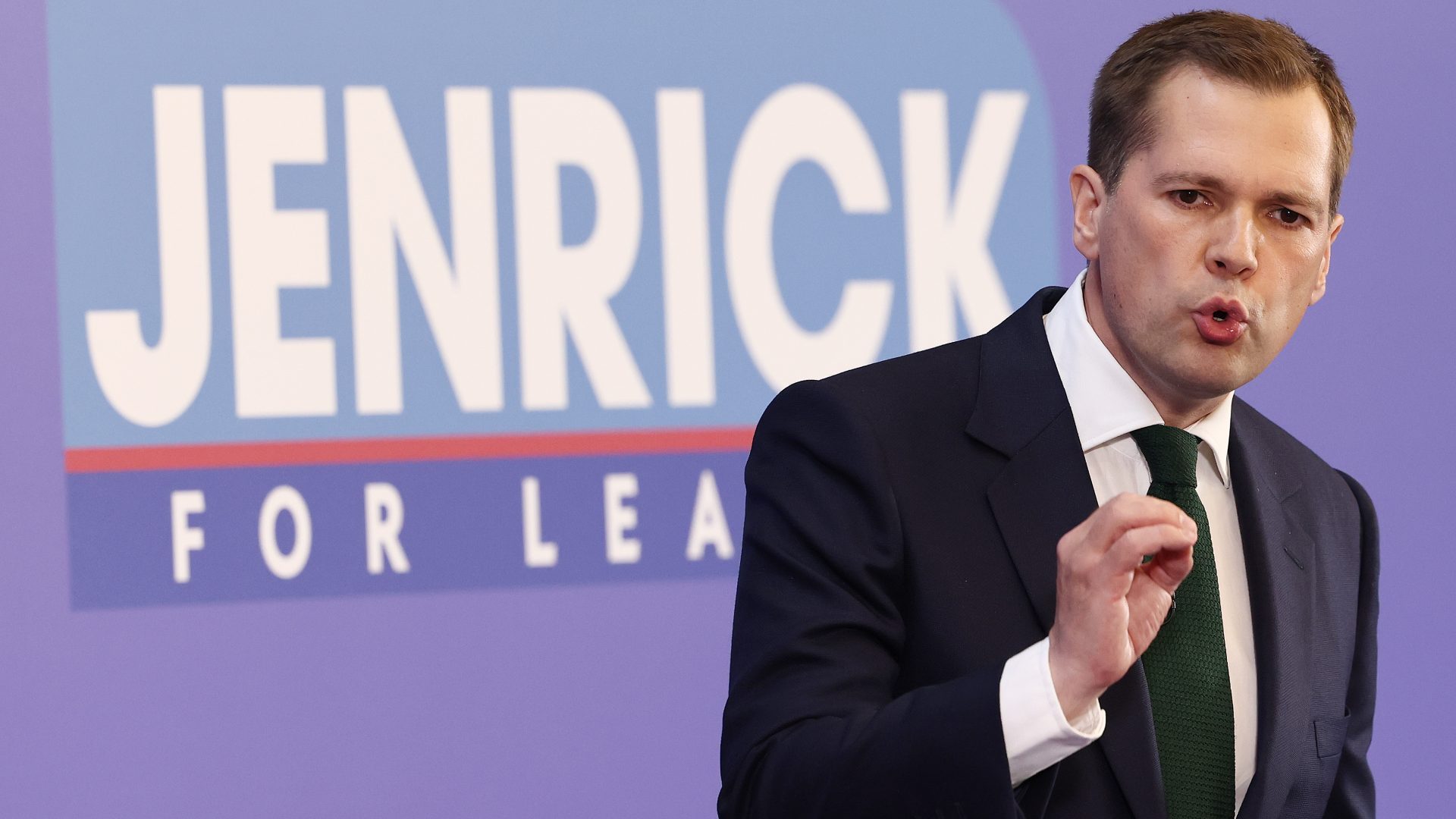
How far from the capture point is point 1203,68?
158 centimetres

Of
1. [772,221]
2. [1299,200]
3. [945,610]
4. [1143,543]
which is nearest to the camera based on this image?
[1143,543]

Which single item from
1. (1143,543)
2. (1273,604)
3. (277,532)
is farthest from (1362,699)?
(277,532)

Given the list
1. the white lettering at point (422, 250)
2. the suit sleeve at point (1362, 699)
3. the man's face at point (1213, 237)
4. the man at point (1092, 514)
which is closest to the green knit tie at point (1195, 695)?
the man at point (1092, 514)

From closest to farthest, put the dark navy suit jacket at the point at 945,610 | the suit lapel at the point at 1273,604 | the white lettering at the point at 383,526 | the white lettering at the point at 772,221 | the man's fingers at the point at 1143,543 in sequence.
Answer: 1. the man's fingers at the point at 1143,543
2. the dark navy suit jacket at the point at 945,610
3. the suit lapel at the point at 1273,604
4. the white lettering at the point at 383,526
5. the white lettering at the point at 772,221

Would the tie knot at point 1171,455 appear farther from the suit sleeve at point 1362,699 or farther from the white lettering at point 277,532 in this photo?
the white lettering at point 277,532

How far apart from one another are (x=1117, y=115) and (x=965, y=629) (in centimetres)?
58

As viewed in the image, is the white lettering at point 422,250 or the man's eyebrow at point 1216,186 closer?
the man's eyebrow at point 1216,186

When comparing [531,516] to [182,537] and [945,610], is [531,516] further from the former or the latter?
[945,610]

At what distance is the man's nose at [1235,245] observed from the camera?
1.52 m

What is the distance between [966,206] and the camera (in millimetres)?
2709

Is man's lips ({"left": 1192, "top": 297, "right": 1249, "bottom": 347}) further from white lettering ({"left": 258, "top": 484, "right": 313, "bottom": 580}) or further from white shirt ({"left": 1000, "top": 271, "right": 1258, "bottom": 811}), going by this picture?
white lettering ({"left": 258, "top": 484, "right": 313, "bottom": 580})

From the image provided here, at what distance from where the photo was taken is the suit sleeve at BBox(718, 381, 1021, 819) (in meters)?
1.27

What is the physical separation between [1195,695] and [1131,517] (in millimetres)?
377

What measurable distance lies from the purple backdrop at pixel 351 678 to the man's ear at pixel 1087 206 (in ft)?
3.55
